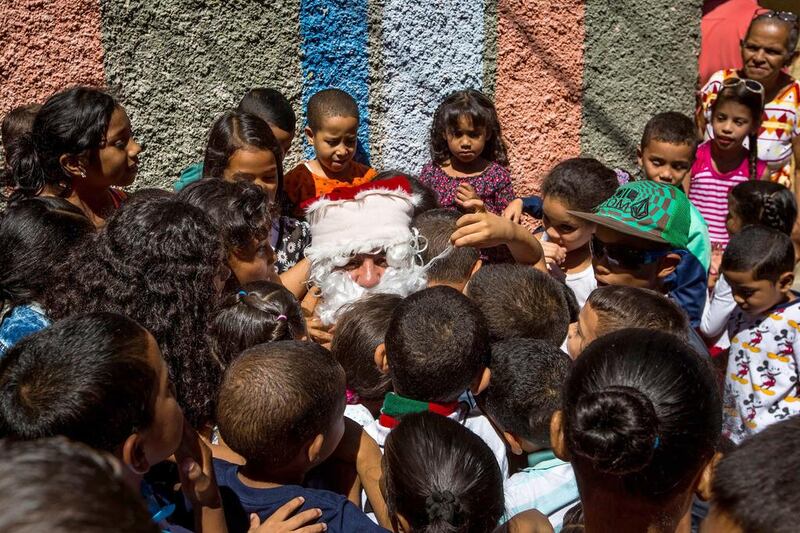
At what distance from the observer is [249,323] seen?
1.92 m

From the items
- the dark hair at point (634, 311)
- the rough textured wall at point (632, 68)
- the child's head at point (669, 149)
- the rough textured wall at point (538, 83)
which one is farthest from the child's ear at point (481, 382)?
the rough textured wall at point (632, 68)

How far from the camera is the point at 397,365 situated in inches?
73.4

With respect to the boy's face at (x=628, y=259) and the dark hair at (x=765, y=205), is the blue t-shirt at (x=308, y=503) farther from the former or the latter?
the dark hair at (x=765, y=205)

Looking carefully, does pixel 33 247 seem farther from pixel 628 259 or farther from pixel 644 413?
pixel 628 259

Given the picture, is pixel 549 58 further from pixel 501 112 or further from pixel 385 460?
pixel 385 460

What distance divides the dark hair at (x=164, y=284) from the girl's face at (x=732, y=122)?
10.6 feet

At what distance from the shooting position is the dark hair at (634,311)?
2.06 m

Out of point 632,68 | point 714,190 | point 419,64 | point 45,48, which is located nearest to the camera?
point 45,48

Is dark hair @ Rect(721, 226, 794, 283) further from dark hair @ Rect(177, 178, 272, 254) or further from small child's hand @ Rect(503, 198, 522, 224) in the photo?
dark hair @ Rect(177, 178, 272, 254)

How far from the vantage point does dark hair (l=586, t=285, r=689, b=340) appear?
6.75ft

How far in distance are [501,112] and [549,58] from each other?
18.0 inches

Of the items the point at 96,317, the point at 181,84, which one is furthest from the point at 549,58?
the point at 96,317

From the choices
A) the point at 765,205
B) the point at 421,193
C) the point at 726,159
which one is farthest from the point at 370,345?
the point at 726,159

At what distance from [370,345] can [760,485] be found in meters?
1.31
